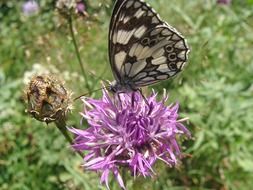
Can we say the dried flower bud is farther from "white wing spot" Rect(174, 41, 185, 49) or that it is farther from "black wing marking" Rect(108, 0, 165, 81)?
"white wing spot" Rect(174, 41, 185, 49)

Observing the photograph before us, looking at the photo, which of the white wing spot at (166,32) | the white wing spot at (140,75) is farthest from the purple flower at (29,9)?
the white wing spot at (166,32)

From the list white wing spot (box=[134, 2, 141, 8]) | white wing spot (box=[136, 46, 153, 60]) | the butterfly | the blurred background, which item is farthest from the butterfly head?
the blurred background

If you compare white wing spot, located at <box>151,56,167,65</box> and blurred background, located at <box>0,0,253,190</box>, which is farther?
blurred background, located at <box>0,0,253,190</box>

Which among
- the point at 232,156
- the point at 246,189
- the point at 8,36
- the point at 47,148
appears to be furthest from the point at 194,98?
the point at 8,36

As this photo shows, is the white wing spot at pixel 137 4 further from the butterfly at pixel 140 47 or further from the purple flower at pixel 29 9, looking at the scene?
the purple flower at pixel 29 9

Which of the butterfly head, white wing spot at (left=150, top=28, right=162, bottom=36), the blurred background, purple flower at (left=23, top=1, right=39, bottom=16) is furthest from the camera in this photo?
purple flower at (left=23, top=1, right=39, bottom=16)

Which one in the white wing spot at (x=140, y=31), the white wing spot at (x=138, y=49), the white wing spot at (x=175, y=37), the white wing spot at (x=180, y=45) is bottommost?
the white wing spot at (x=180, y=45)

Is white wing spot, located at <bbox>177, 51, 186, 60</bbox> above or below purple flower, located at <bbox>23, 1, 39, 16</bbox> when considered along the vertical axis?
below

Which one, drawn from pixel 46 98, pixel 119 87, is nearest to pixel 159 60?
pixel 119 87

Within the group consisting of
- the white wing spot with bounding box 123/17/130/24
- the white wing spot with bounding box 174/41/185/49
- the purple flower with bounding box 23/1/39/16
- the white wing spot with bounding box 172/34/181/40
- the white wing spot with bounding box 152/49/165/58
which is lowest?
the white wing spot with bounding box 174/41/185/49
